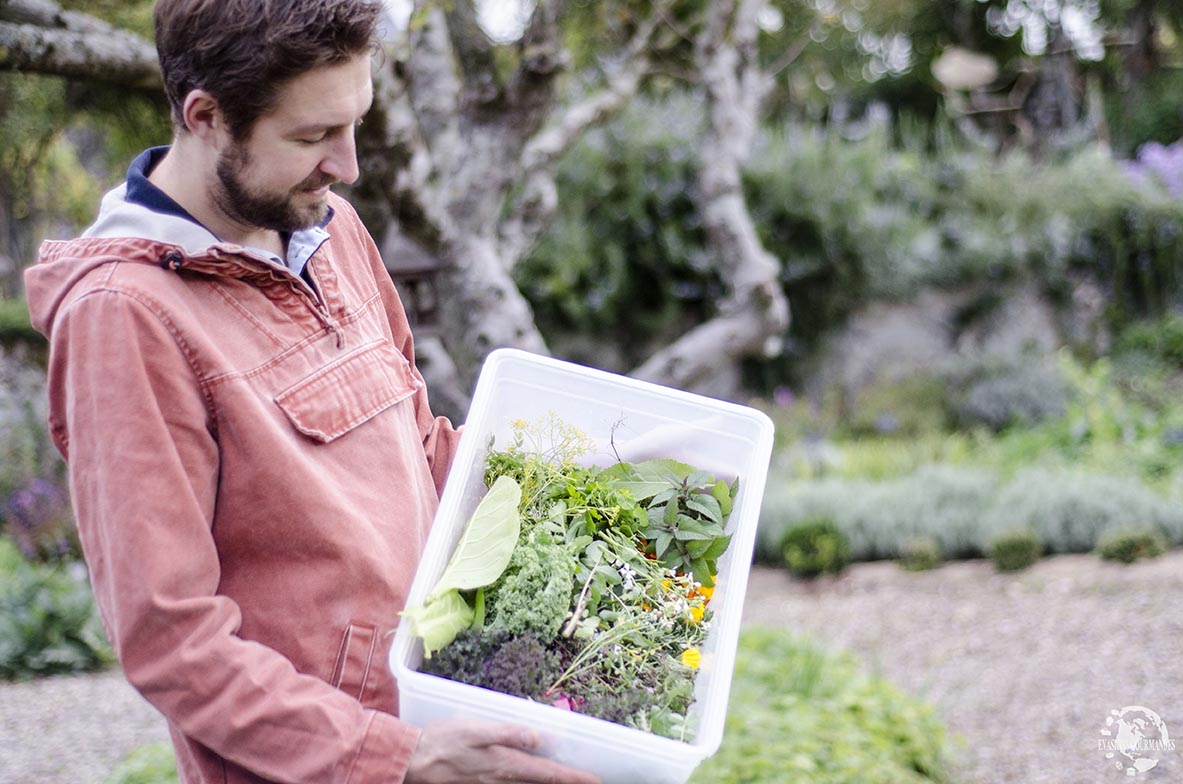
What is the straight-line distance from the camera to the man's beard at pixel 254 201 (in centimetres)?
127

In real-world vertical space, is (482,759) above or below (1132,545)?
above

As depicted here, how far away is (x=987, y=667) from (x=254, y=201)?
13.2 ft

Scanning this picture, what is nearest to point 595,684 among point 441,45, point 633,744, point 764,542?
point 633,744

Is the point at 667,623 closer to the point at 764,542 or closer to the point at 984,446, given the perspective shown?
the point at 764,542

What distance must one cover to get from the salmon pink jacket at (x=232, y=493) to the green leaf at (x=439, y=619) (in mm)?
90

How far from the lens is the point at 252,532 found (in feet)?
4.02

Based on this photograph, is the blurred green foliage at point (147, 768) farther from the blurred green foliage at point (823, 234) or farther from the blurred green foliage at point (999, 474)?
the blurred green foliage at point (823, 234)

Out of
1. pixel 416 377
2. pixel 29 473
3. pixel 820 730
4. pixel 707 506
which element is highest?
pixel 416 377

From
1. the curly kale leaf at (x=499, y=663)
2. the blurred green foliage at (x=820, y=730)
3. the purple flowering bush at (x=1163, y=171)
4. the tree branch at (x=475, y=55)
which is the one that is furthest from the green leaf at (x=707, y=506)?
the purple flowering bush at (x=1163, y=171)

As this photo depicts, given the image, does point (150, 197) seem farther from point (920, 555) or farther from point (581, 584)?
point (920, 555)

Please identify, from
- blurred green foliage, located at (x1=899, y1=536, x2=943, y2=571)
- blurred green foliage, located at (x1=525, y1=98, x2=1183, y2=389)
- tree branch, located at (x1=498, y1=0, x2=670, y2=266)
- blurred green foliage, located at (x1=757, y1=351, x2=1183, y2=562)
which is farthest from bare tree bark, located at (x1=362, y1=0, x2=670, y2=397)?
blurred green foliage, located at (x1=525, y1=98, x2=1183, y2=389)

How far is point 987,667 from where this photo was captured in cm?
438

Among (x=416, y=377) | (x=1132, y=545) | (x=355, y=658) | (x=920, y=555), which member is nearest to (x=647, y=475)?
(x=416, y=377)

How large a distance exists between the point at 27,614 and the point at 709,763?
314cm
